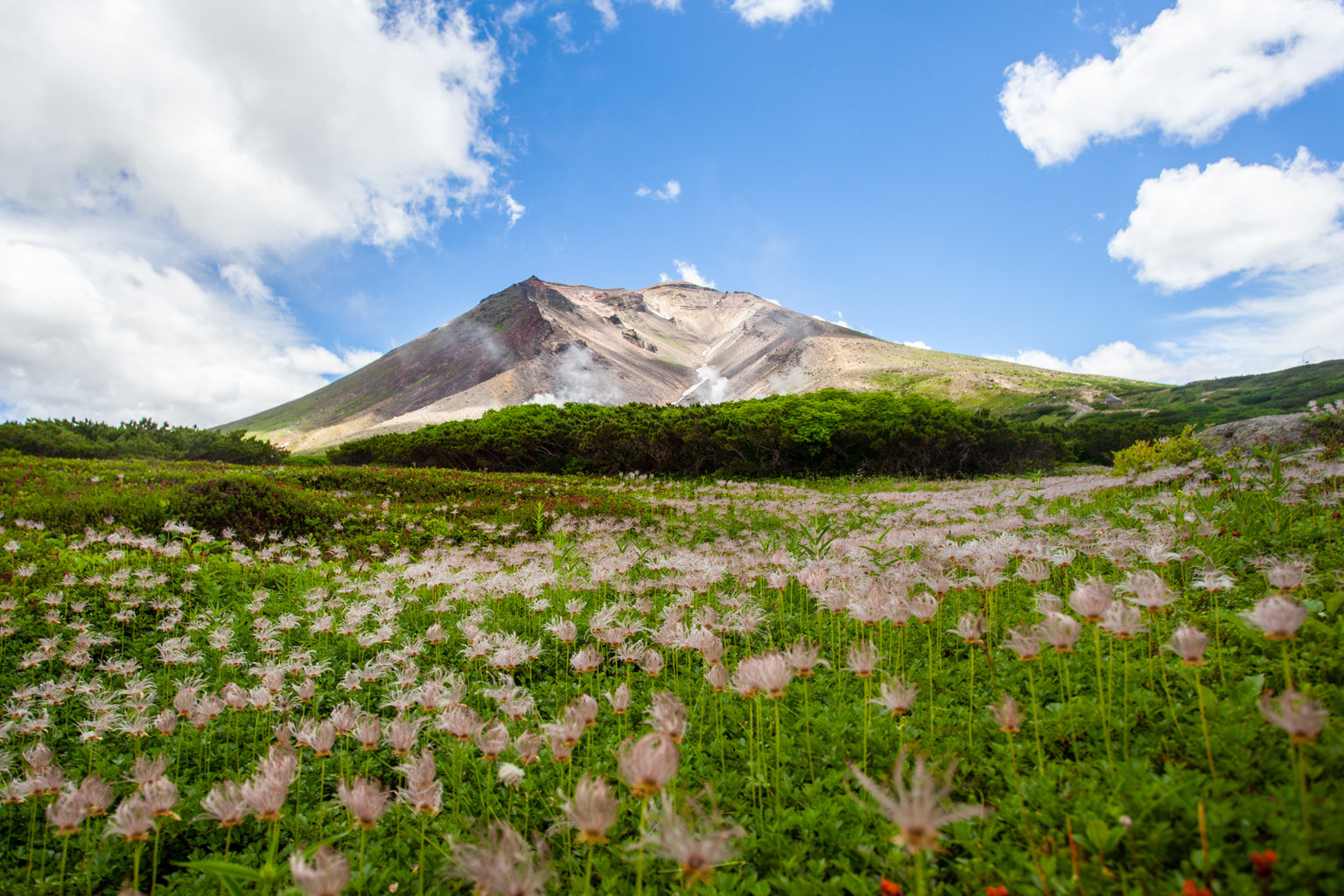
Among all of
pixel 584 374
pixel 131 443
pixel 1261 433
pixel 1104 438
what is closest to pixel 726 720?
pixel 1261 433

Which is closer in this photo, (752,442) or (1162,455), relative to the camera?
(1162,455)

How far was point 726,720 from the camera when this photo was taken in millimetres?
3555

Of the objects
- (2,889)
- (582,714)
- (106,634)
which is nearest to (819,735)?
(582,714)

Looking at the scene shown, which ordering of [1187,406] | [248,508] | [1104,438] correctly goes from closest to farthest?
1. [248,508]
2. [1104,438]
3. [1187,406]

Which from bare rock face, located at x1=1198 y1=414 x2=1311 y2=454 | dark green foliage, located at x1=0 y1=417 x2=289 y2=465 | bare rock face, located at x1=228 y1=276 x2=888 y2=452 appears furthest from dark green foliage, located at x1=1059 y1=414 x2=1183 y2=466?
bare rock face, located at x1=228 y1=276 x2=888 y2=452

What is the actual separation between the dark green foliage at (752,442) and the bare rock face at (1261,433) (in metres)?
9.02

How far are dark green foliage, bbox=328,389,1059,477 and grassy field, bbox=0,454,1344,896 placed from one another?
14967 millimetres

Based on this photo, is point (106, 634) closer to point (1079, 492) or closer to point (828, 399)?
point (1079, 492)

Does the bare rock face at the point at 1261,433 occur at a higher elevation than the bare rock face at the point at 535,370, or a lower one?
lower

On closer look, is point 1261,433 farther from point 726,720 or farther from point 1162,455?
point 726,720

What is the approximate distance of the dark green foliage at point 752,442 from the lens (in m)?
22.2

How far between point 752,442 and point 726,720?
18882 millimetres

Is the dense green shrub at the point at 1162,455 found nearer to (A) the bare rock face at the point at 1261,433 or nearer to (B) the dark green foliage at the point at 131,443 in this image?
(A) the bare rock face at the point at 1261,433

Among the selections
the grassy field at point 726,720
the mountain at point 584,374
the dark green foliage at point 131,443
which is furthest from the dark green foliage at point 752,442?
the mountain at point 584,374
